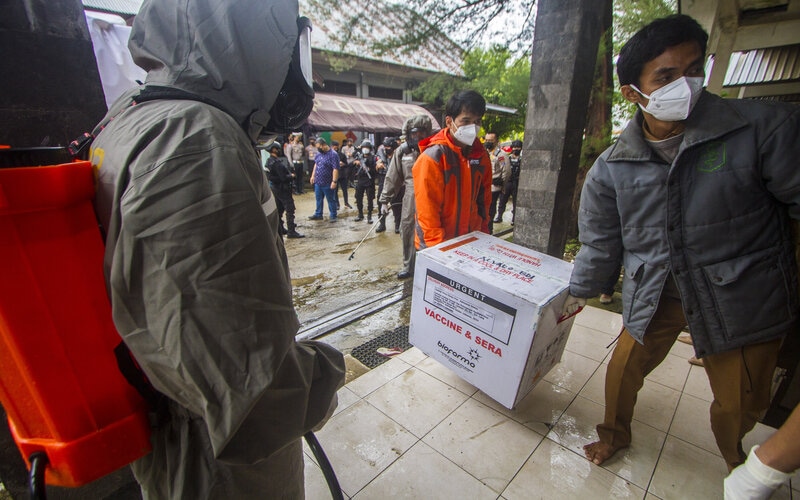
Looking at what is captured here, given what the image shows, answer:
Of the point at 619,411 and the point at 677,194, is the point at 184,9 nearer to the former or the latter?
the point at 677,194

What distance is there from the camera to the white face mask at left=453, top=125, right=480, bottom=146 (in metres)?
2.77

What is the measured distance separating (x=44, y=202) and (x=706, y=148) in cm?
207

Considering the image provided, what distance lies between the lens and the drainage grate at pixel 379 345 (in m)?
3.01

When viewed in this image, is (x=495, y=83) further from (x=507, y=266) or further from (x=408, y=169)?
(x=507, y=266)

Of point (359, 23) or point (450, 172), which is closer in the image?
point (450, 172)

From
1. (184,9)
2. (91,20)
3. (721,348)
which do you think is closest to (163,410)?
(184,9)

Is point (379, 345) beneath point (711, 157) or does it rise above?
beneath

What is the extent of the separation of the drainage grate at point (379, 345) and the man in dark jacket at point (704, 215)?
1.94 metres

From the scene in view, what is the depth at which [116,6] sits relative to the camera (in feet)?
26.6

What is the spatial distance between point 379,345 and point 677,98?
2742 millimetres

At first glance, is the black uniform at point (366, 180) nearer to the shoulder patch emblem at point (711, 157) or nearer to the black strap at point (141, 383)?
the shoulder patch emblem at point (711, 157)

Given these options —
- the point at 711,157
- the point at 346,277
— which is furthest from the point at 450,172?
the point at 346,277

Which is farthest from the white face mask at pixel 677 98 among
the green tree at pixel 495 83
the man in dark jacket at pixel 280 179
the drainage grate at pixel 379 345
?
the man in dark jacket at pixel 280 179

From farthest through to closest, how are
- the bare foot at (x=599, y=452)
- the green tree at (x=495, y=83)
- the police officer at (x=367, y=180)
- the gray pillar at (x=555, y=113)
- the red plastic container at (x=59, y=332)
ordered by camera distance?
the police officer at (x=367, y=180), the green tree at (x=495, y=83), the gray pillar at (x=555, y=113), the bare foot at (x=599, y=452), the red plastic container at (x=59, y=332)
